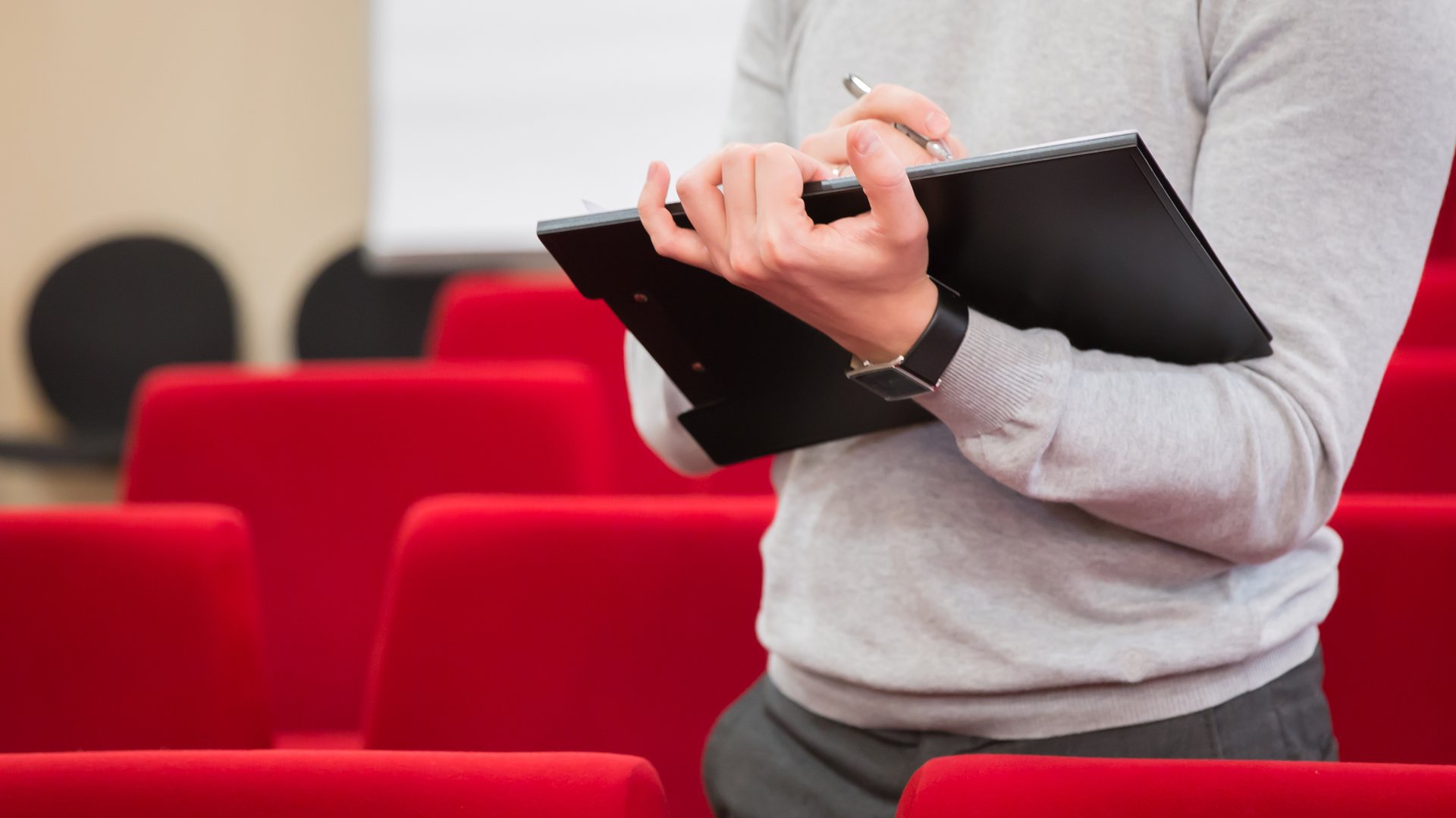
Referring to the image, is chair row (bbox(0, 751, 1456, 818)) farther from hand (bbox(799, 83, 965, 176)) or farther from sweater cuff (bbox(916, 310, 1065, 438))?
hand (bbox(799, 83, 965, 176))

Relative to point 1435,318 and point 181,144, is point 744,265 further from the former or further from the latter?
point 181,144

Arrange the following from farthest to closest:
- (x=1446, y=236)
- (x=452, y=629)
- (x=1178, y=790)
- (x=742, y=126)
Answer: (x=1446, y=236) → (x=452, y=629) → (x=742, y=126) → (x=1178, y=790)

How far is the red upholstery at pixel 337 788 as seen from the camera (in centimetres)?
51

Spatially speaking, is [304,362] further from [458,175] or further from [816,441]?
[816,441]

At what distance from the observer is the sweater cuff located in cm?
56

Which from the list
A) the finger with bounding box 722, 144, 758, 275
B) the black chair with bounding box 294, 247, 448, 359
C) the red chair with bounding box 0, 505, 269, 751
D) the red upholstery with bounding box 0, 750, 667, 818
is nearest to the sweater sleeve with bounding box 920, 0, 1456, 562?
the finger with bounding box 722, 144, 758, 275

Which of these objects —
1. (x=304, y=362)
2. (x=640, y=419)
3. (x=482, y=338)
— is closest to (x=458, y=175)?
(x=304, y=362)

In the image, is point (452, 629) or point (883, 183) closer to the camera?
point (883, 183)

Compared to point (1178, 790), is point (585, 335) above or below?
below

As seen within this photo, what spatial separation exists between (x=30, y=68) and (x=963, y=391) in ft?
11.8

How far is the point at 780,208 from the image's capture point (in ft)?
1.71

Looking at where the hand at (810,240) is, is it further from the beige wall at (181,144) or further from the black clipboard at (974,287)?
the beige wall at (181,144)

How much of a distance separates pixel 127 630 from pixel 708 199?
69cm

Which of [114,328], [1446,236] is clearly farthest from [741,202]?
[114,328]
